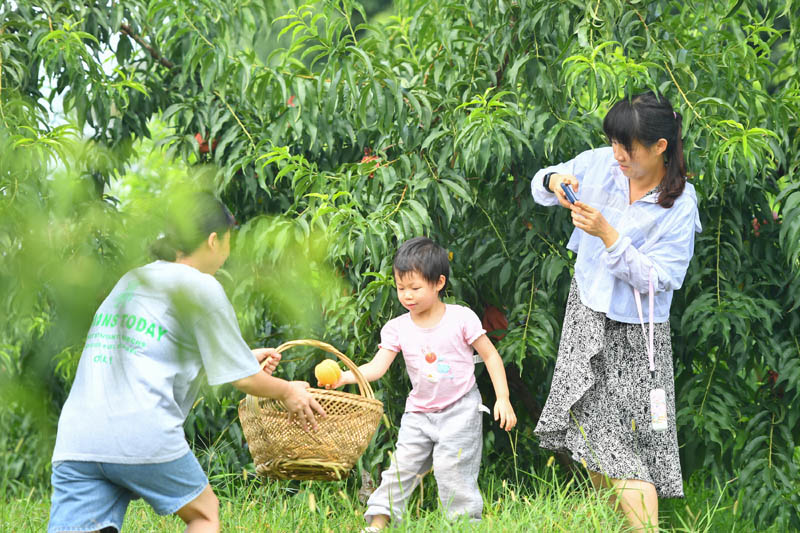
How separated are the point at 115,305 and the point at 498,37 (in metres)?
2.81

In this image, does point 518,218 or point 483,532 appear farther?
Answer: point 518,218

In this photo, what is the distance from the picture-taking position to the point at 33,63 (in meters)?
2.96

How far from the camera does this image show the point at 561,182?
2.54 metres

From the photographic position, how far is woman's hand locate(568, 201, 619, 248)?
2.33 metres

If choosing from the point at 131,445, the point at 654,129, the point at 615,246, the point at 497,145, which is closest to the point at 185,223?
the point at 131,445

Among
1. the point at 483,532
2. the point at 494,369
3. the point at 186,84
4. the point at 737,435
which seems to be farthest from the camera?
the point at 186,84

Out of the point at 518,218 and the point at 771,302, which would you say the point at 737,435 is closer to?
the point at 771,302

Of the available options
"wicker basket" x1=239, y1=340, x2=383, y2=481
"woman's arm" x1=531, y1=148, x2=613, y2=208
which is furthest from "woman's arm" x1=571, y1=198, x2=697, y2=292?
"wicker basket" x1=239, y1=340, x2=383, y2=481

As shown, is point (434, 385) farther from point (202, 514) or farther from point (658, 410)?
point (202, 514)

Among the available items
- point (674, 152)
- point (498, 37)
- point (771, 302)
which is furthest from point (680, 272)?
point (498, 37)

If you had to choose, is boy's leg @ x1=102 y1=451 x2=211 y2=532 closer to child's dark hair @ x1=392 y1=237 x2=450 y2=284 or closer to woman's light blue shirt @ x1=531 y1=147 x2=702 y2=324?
child's dark hair @ x1=392 y1=237 x2=450 y2=284

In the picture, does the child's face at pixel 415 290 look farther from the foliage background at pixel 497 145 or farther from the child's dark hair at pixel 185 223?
the child's dark hair at pixel 185 223

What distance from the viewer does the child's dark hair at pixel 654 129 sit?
2.44 metres

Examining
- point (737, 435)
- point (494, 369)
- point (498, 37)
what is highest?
point (498, 37)
